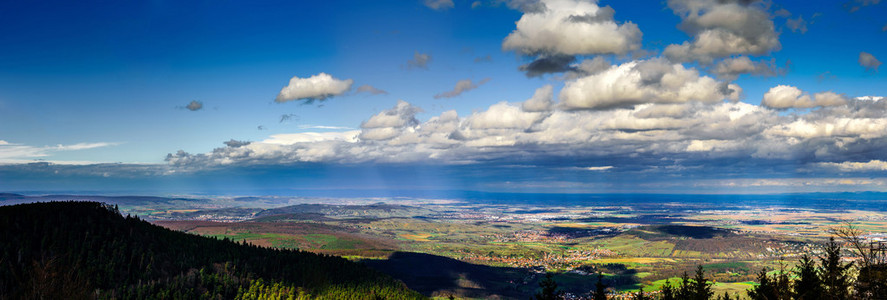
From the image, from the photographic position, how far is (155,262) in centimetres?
15112

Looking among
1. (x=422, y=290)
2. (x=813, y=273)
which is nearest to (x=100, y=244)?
(x=422, y=290)

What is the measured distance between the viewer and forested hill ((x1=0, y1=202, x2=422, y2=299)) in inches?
5246

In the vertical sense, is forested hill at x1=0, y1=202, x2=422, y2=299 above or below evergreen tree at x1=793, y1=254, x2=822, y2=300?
below

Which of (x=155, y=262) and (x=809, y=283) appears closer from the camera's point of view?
(x=809, y=283)

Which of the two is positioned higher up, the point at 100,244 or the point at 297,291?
the point at 100,244

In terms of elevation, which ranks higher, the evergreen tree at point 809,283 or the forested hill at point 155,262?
the evergreen tree at point 809,283

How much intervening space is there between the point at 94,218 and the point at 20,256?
37.7m

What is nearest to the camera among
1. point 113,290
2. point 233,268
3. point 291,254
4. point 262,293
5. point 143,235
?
point 113,290

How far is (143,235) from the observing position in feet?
561

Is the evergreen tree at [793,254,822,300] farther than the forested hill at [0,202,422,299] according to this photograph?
No

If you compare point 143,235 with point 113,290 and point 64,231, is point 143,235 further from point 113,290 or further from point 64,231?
point 113,290

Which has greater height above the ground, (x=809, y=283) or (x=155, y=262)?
(x=809, y=283)

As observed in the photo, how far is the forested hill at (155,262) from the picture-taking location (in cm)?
13325

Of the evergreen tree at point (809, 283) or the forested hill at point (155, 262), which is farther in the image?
the forested hill at point (155, 262)
